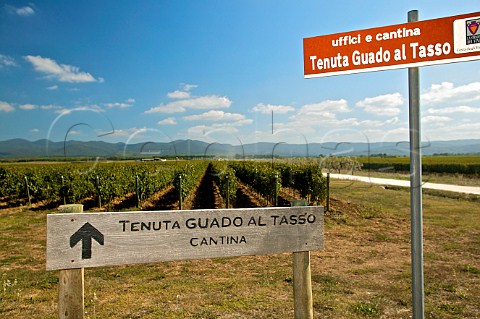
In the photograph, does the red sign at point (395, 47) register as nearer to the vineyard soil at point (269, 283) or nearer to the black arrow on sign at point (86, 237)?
the black arrow on sign at point (86, 237)

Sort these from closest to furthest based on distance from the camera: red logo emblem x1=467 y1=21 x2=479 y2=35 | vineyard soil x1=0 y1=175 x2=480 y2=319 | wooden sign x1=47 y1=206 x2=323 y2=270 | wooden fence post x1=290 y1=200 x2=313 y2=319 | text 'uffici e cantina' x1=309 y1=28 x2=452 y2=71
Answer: red logo emblem x1=467 y1=21 x2=479 y2=35 → text 'uffici e cantina' x1=309 y1=28 x2=452 y2=71 → wooden sign x1=47 y1=206 x2=323 y2=270 → wooden fence post x1=290 y1=200 x2=313 y2=319 → vineyard soil x1=0 y1=175 x2=480 y2=319

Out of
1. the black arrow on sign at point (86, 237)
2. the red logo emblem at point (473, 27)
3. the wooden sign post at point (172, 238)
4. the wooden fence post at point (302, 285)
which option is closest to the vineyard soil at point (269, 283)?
the wooden fence post at point (302, 285)

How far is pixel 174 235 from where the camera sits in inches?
99.9

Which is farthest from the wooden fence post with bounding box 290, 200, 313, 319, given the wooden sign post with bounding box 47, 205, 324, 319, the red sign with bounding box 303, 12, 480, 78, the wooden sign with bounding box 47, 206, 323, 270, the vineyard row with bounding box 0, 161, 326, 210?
the vineyard row with bounding box 0, 161, 326, 210

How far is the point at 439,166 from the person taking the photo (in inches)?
1473

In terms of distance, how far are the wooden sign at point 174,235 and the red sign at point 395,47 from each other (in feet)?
3.89

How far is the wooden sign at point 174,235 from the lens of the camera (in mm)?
2381

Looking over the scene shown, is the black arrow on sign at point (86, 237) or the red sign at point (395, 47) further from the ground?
the red sign at point (395, 47)

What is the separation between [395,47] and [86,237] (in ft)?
8.39

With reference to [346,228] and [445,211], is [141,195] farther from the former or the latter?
[445,211]

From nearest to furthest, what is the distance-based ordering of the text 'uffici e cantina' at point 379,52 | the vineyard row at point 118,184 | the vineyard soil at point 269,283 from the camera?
the text 'uffici e cantina' at point 379,52 → the vineyard soil at point 269,283 → the vineyard row at point 118,184

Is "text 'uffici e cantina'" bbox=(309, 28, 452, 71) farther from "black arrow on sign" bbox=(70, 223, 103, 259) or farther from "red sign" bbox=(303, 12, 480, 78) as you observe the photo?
"black arrow on sign" bbox=(70, 223, 103, 259)

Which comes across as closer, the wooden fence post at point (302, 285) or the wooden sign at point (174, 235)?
the wooden sign at point (174, 235)

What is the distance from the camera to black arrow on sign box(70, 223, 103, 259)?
7.85 feet
